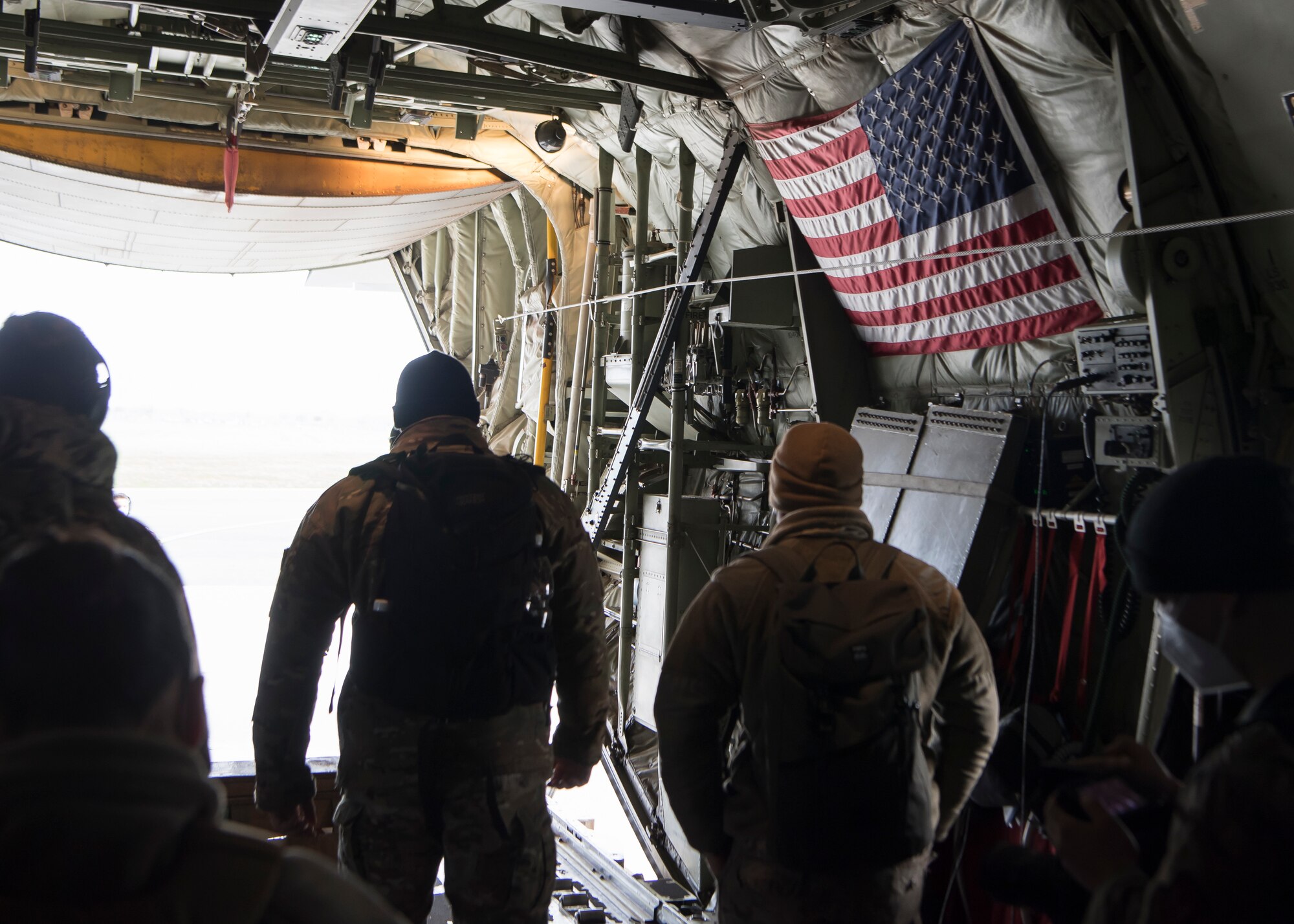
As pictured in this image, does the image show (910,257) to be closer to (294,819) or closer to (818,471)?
(818,471)

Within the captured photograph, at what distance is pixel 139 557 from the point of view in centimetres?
98

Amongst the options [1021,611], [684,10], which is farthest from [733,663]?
[684,10]

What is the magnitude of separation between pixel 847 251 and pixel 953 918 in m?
2.86

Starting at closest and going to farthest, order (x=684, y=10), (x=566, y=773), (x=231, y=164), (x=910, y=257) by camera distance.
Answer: (x=566, y=773) < (x=684, y=10) < (x=910, y=257) < (x=231, y=164)

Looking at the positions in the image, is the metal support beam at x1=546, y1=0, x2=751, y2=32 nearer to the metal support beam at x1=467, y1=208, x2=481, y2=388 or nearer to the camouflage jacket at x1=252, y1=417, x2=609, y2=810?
the camouflage jacket at x1=252, y1=417, x2=609, y2=810

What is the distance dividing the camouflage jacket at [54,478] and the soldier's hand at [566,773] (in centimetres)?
121

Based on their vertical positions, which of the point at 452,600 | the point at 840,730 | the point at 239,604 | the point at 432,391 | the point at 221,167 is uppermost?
the point at 221,167

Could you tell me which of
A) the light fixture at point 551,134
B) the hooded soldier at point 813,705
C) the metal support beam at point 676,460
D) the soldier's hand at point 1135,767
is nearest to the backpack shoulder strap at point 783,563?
the hooded soldier at point 813,705

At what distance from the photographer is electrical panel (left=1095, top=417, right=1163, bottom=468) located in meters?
3.52

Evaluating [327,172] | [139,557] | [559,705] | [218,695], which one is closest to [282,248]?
[327,172]

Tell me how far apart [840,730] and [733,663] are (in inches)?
10.7

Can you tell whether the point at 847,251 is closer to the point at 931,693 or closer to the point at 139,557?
the point at 931,693

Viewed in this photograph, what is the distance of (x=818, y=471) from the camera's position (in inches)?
89.9

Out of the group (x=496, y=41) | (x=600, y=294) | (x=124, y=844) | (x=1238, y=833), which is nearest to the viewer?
(x=124, y=844)
